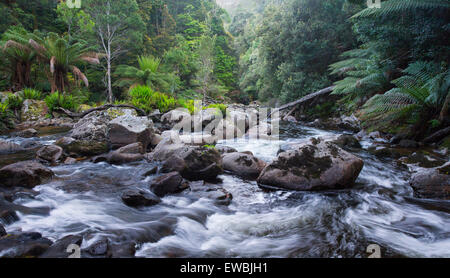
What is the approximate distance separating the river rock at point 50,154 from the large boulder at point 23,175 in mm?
1111

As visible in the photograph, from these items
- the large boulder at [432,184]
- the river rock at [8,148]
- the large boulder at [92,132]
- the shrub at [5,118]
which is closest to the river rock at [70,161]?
the large boulder at [92,132]

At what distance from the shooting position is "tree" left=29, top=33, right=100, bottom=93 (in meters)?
11.2

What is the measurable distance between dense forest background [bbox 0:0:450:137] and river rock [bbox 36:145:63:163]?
19.9 ft

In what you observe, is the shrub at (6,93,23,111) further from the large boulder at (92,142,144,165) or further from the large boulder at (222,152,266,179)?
the large boulder at (222,152,266,179)

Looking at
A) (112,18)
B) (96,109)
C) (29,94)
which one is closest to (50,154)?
(96,109)

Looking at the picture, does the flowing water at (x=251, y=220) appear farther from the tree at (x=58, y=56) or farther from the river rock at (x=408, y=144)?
the tree at (x=58, y=56)

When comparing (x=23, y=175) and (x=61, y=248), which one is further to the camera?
(x=23, y=175)

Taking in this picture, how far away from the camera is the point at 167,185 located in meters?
3.44

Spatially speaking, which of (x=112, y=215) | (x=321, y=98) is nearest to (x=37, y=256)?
(x=112, y=215)

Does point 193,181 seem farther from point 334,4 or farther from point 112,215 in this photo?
point 334,4

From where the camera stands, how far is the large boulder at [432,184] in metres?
3.14

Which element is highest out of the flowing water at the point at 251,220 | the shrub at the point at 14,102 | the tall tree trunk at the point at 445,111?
the shrub at the point at 14,102

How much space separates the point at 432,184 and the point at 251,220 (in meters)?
2.53

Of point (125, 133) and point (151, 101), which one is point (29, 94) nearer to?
point (151, 101)
